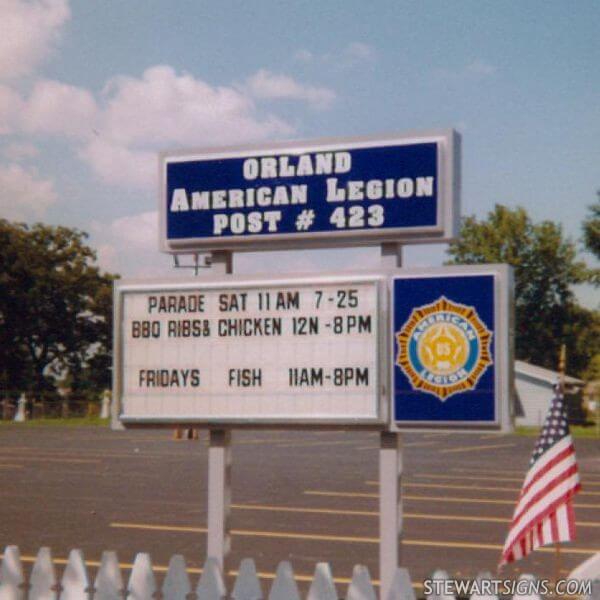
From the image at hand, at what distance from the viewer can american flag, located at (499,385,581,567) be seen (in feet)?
29.7

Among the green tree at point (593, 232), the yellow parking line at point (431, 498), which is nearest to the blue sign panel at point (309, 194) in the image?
the yellow parking line at point (431, 498)

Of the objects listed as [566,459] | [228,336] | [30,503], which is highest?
[228,336]

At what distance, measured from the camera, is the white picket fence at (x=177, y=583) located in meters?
6.92

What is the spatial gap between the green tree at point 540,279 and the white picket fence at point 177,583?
264 feet

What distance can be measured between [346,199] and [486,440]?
35.3 metres

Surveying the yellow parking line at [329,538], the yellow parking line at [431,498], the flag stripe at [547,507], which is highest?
the flag stripe at [547,507]

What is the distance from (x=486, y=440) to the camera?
42781 mm

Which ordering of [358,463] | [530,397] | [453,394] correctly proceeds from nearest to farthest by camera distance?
[453,394], [358,463], [530,397]

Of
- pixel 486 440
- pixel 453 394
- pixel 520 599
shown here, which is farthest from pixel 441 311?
pixel 486 440

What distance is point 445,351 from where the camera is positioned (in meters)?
8.08

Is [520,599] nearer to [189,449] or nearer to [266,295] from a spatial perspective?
[266,295]

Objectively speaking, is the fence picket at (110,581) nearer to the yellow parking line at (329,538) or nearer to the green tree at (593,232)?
the yellow parking line at (329,538)

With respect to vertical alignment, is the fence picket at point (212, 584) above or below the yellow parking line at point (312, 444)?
above

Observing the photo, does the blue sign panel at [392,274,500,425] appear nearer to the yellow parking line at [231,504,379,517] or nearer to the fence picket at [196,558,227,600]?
the fence picket at [196,558,227,600]
